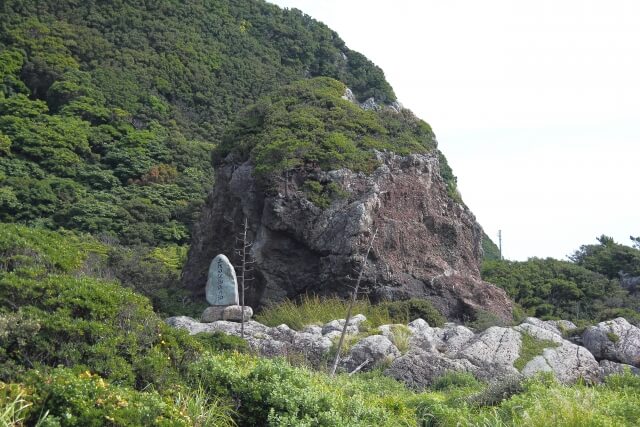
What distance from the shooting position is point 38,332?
273 inches

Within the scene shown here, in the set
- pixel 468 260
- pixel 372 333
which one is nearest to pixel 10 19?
pixel 468 260

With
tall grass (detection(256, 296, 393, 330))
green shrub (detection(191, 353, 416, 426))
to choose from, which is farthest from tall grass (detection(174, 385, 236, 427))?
tall grass (detection(256, 296, 393, 330))

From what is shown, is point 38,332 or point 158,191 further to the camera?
point 158,191

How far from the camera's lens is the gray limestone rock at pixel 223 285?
53.7ft

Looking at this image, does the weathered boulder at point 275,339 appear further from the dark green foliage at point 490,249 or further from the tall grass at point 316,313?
the dark green foliage at point 490,249

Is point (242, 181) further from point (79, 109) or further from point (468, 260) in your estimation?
point (79, 109)

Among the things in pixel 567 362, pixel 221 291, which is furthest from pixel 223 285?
pixel 567 362

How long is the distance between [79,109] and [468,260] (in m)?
27.6

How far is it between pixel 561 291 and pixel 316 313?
12.6 meters

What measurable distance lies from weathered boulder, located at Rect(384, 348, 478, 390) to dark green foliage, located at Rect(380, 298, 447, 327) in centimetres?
378

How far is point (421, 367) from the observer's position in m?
12.6

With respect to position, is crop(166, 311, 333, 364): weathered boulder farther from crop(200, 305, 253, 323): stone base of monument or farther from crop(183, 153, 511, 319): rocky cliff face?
crop(183, 153, 511, 319): rocky cliff face

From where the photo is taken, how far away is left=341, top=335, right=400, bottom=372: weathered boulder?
511 inches

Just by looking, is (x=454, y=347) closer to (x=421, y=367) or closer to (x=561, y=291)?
(x=421, y=367)
